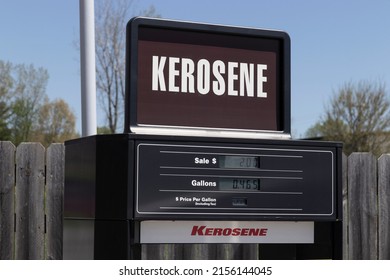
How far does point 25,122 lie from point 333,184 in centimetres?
3949

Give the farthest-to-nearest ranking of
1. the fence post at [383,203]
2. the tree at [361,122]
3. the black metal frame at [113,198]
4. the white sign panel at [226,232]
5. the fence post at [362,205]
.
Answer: the tree at [361,122], the fence post at [383,203], the fence post at [362,205], the white sign panel at [226,232], the black metal frame at [113,198]

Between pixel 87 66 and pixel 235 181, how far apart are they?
2.60 metres

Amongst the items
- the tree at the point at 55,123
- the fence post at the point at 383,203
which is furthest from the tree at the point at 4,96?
the fence post at the point at 383,203

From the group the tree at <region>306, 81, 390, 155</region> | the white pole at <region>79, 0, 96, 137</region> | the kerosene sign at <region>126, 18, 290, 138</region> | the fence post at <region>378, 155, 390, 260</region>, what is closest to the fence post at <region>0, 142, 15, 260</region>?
the white pole at <region>79, 0, 96, 137</region>

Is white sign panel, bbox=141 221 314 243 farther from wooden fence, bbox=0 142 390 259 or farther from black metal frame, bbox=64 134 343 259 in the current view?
wooden fence, bbox=0 142 390 259

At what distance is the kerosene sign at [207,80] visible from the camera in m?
3.70

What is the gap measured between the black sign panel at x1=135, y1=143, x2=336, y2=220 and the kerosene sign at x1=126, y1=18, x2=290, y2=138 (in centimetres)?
14

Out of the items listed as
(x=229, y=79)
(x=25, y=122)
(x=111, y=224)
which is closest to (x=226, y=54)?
(x=229, y=79)

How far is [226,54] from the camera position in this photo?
153 inches

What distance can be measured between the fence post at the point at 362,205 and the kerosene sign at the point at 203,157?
4.36 m

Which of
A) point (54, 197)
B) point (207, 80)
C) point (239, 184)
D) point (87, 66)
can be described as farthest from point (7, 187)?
point (239, 184)

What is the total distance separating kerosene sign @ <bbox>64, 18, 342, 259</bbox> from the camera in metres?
3.54

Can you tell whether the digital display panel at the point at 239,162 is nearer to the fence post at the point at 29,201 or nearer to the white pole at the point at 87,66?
the white pole at the point at 87,66
